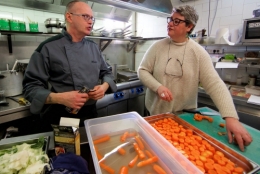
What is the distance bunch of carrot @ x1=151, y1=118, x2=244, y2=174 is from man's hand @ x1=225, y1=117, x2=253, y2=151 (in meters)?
0.14

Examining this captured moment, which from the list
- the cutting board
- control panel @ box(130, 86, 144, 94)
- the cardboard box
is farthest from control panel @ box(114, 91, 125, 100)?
the cardboard box

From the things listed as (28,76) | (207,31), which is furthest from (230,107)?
(207,31)

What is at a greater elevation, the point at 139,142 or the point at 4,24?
the point at 4,24

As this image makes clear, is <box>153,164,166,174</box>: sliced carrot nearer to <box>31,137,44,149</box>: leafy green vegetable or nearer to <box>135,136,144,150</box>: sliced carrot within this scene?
<box>135,136,144,150</box>: sliced carrot

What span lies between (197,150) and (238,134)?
0.24 metres

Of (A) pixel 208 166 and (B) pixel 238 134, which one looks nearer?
(A) pixel 208 166

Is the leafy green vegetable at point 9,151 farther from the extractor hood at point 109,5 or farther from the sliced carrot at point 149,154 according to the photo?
the extractor hood at point 109,5

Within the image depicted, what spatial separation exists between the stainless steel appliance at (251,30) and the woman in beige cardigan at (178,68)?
97 centimetres

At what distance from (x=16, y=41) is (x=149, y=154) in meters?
2.05

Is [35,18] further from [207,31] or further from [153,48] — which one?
[207,31]

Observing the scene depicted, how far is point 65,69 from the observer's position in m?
1.16

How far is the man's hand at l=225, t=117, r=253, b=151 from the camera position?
2.59 feet

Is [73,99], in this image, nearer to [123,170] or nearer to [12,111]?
[123,170]

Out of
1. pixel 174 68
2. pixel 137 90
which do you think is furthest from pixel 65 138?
pixel 137 90
